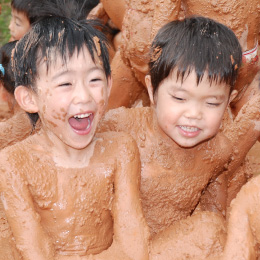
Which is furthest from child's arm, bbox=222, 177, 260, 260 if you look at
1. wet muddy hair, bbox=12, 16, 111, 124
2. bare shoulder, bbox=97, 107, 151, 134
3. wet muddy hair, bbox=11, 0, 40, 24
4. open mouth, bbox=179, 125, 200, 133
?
wet muddy hair, bbox=11, 0, 40, 24

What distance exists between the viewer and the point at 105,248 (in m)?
1.94

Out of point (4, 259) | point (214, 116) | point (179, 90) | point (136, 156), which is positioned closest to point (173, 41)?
point (179, 90)

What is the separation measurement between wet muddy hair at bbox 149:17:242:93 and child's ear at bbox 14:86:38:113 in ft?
1.59

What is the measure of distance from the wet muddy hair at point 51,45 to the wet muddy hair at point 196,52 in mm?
256

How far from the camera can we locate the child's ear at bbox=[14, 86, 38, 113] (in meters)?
1.82

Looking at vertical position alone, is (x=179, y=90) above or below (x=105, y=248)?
above

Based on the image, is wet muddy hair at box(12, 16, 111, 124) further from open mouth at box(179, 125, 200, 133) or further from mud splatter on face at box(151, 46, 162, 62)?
open mouth at box(179, 125, 200, 133)

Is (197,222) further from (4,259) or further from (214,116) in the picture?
(4,259)

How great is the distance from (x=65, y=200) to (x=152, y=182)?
43 centimetres

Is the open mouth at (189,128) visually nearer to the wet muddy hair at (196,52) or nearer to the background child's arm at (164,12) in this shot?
the wet muddy hair at (196,52)

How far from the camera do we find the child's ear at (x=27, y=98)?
5.97 ft

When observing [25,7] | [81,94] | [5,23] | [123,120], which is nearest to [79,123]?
[81,94]

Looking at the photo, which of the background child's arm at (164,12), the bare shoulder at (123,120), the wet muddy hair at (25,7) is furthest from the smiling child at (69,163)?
the wet muddy hair at (25,7)

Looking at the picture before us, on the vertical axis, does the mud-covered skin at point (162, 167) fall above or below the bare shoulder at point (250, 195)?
below
